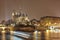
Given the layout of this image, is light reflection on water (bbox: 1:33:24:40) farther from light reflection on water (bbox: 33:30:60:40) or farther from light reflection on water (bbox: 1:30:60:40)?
light reflection on water (bbox: 33:30:60:40)

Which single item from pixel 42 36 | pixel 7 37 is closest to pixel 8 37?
pixel 7 37

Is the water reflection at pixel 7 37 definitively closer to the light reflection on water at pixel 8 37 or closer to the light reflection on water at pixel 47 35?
the light reflection on water at pixel 8 37

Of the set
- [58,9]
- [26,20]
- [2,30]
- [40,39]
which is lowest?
[40,39]

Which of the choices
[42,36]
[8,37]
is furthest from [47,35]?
[8,37]

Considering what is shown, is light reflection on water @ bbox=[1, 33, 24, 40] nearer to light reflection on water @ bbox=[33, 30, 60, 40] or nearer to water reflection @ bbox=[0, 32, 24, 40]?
water reflection @ bbox=[0, 32, 24, 40]

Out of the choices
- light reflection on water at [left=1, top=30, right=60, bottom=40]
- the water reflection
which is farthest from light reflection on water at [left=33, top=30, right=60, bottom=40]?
the water reflection

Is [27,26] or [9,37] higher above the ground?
[27,26]

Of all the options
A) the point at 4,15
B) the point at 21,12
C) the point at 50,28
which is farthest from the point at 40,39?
the point at 4,15

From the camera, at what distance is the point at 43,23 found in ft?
5.11

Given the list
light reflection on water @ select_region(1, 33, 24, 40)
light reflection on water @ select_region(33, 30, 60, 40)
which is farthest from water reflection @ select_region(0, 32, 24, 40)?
light reflection on water @ select_region(33, 30, 60, 40)

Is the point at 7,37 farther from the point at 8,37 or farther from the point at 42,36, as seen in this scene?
the point at 42,36

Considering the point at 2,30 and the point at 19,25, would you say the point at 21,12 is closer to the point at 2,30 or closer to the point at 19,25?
the point at 19,25

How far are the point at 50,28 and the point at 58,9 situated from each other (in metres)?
0.24

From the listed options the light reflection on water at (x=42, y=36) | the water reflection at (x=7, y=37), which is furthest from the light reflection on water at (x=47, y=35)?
the water reflection at (x=7, y=37)
